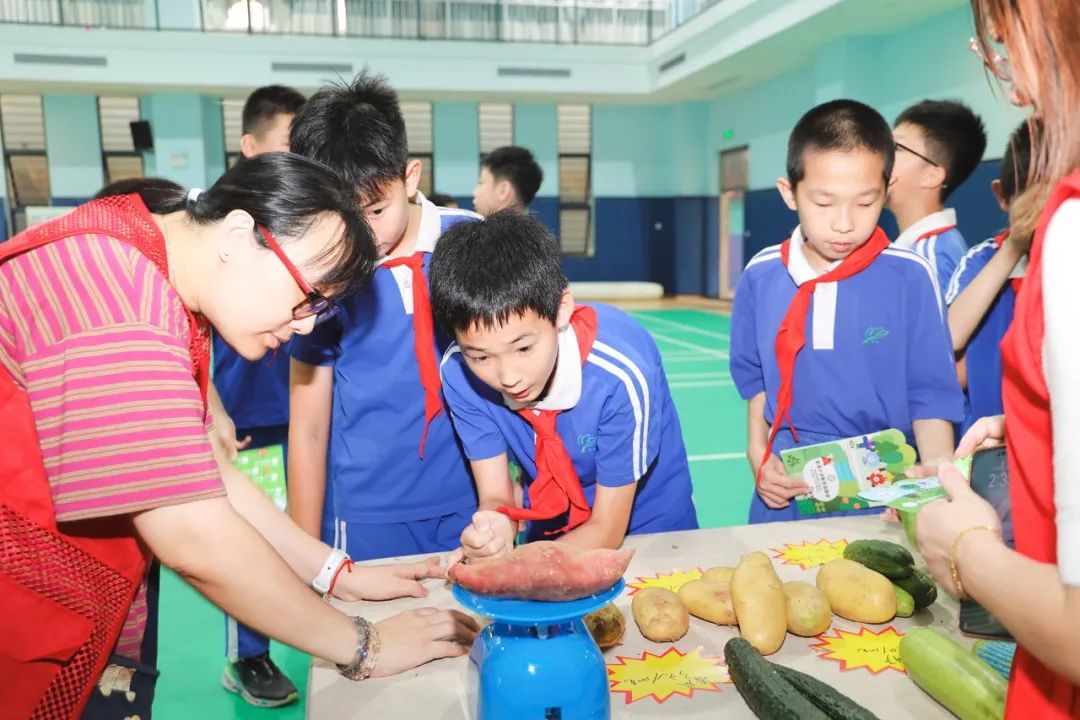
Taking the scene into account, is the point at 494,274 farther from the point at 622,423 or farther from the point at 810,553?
the point at 810,553

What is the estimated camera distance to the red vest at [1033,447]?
0.82 metres

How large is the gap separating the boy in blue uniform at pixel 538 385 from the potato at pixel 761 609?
455mm

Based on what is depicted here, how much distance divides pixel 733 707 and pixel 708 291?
652 inches

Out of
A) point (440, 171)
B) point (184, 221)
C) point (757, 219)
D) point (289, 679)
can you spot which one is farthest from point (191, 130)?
point (184, 221)

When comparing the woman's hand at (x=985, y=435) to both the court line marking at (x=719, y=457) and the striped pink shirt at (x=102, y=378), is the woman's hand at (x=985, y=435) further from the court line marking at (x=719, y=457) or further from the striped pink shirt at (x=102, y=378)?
the court line marking at (x=719, y=457)

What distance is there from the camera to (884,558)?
1545 millimetres

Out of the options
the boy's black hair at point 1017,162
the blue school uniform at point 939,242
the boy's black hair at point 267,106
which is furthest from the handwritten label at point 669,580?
the boy's black hair at point 267,106

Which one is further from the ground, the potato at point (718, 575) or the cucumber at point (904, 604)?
the potato at point (718, 575)

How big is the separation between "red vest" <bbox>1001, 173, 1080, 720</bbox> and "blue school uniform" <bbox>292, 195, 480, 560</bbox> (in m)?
1.62

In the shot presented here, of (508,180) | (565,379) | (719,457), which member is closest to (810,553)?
(565,379)

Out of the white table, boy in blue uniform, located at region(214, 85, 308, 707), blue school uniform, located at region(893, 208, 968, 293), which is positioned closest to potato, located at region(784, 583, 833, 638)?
Result: the white table

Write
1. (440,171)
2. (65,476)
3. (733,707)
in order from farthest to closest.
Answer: (440,171) → (733,707) → (65,476)

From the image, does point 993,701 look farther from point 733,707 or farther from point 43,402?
point 43,402

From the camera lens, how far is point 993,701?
1.12 meters
